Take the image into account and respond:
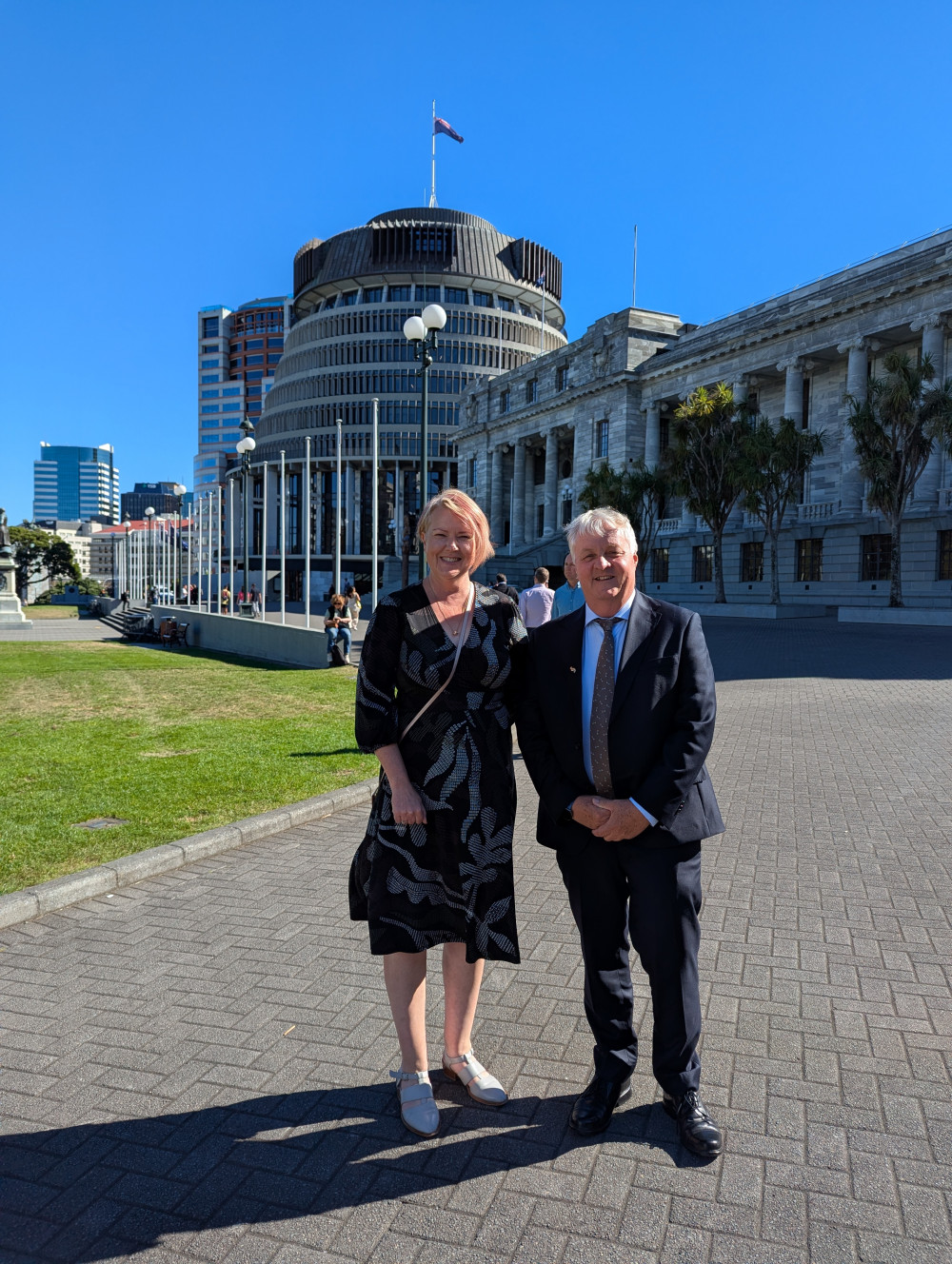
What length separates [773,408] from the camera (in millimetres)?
49438

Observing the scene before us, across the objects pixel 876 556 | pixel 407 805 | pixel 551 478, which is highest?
pixel 551 478

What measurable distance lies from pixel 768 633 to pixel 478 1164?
27.8m

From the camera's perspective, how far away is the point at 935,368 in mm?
37219

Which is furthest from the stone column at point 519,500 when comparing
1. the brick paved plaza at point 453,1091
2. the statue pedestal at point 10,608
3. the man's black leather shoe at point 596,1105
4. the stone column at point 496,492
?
the man's black leather shoe at point 596,1105

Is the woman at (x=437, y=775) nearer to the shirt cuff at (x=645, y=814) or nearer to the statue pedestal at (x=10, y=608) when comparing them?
the shirt cuff at (x=645, y=814)

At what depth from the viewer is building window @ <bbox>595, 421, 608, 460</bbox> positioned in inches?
2318

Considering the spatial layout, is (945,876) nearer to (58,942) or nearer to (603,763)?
(603,763)

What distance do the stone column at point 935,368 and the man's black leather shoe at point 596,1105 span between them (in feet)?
131

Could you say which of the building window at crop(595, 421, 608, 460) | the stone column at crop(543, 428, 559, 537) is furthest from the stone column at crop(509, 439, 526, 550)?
the building window at crop(595, 421, 608, 460)

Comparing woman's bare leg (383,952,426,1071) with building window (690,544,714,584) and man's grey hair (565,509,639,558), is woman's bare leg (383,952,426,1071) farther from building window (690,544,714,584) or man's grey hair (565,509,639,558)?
building window (690,544,714,584)

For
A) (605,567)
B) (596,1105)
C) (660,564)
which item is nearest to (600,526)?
(605,567)

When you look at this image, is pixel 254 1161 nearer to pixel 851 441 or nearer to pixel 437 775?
pixel 437 775

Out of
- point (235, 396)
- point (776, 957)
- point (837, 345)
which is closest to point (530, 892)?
point (776, 957)

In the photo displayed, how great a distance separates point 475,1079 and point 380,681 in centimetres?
160
